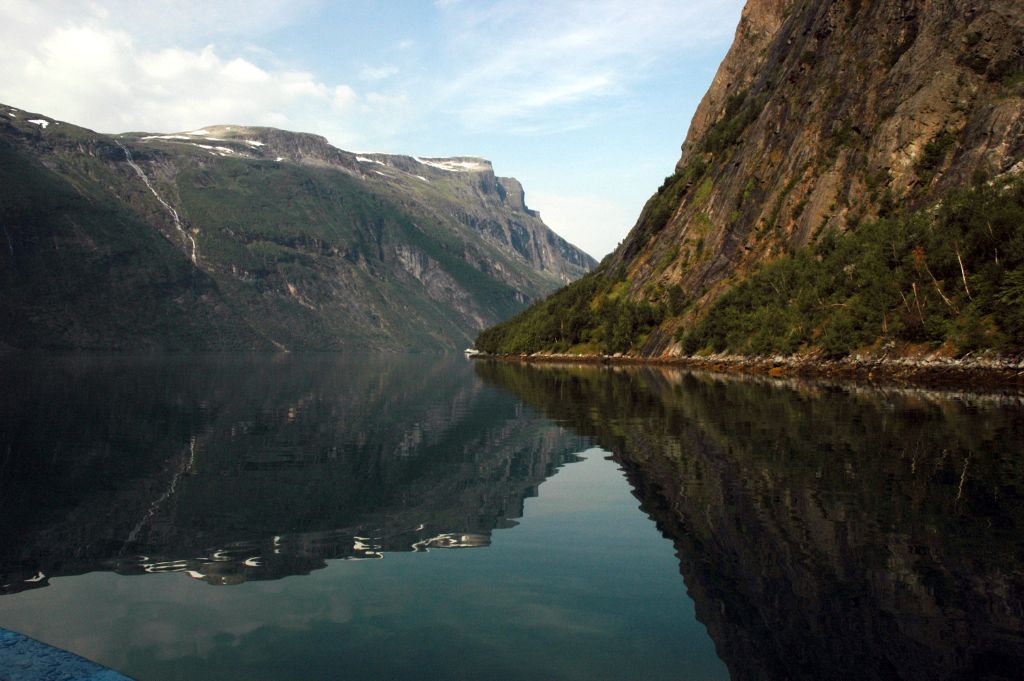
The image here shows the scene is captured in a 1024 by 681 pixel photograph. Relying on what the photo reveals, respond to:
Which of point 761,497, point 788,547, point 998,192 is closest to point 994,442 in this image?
point 761,497

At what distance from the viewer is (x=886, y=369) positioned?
2758 inches

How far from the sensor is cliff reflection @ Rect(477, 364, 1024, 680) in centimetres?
1007

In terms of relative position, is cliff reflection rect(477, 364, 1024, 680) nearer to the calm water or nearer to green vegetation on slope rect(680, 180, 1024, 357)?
the calm water

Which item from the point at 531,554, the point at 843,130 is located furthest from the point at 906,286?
the point at 531,554

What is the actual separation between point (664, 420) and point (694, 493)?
19.2 m

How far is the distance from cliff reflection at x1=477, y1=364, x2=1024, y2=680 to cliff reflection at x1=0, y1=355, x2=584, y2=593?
5.59m

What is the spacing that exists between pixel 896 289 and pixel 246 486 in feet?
221

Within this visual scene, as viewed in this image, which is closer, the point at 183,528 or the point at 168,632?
the point at 168,632

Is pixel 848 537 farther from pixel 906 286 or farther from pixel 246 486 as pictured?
pixel 906 286

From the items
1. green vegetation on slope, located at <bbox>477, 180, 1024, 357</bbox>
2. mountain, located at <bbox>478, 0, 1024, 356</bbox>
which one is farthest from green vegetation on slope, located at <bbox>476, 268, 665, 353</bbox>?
green vegetation on slope, located at <bbox>477, 180, 1024, 357</bbox>

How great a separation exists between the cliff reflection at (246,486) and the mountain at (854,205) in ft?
150

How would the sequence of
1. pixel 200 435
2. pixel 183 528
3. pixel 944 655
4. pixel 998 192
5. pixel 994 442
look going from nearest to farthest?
pixel 944 655 → pixel 183 528 → pixel 994 442 → pixel 200 435 → pixel 998 192

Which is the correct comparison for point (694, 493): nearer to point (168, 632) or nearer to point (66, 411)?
point (168, 632)

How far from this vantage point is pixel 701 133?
18438cm
